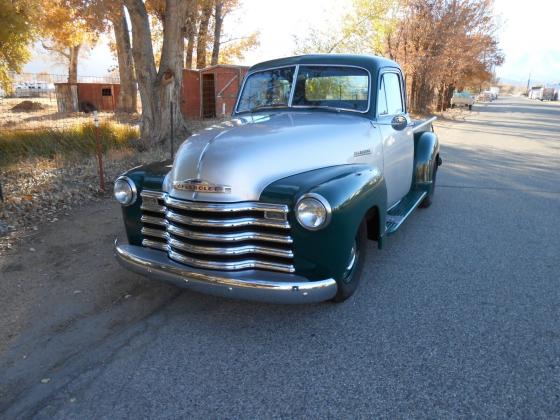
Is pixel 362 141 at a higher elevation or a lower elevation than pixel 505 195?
higher

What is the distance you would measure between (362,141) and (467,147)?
1061 centimetres

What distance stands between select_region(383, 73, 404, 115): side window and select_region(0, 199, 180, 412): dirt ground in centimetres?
286

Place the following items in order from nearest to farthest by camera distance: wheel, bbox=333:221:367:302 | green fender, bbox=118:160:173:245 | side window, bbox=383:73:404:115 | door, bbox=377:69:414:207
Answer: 1. wheel, bbox=333:221:367:302
2. green fender, bbox=118:160:173:245
3. door, bbox=377:69:414:207
4. side window, bbox=383:73:404:115

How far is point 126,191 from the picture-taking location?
355cm

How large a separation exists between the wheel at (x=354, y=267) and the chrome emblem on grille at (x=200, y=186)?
1029mm

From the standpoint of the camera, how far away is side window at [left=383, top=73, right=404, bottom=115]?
4.69m

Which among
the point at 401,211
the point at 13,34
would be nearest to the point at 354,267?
the point at 401,211

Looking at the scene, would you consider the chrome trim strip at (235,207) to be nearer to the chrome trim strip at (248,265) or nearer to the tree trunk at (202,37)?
the chrome trim strip at (248,265)

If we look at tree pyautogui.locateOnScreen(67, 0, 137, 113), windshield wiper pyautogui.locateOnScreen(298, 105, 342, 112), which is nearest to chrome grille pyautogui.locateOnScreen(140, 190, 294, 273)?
windshield wiper pyautogui.locateOnScreen(298, 105, 342, 112)

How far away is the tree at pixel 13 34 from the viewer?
1390 cm

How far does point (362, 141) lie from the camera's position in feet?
12.9

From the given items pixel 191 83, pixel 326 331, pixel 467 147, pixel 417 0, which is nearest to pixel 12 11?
pixel 191 83

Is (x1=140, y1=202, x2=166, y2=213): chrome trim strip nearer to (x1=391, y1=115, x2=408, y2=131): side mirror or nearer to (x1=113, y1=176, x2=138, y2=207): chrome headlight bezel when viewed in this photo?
(x1=113, y1=176, x2=138, y2=207): chrome headlight bezel

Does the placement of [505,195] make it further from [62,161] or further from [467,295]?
[62,161]
